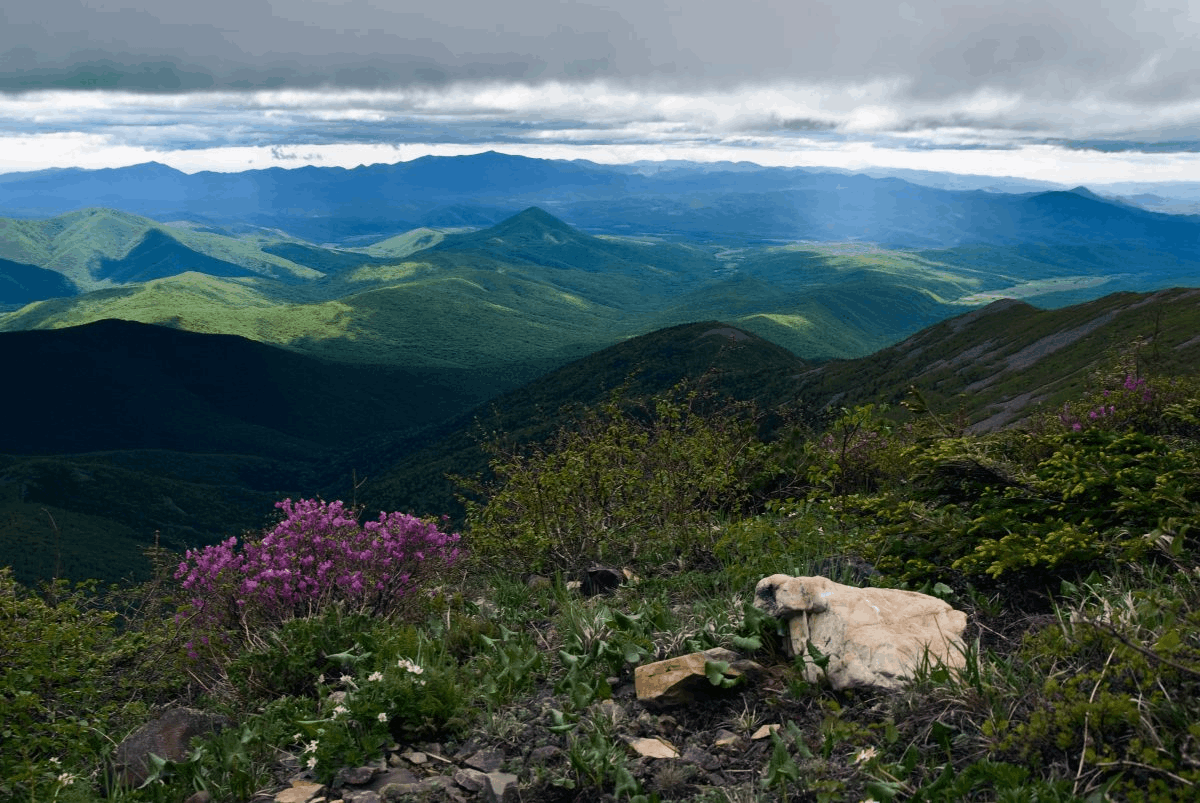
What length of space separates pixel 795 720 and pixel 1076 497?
3.62 metres

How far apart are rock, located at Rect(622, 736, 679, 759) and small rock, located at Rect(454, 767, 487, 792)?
0.97 m

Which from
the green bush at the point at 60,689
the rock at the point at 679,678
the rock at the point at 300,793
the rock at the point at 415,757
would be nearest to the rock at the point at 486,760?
the rock at the point at 415,757

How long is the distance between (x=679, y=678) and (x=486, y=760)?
1440 millimetres

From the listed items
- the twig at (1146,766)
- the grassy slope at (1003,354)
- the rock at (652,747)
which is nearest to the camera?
the twig at (1146,766)

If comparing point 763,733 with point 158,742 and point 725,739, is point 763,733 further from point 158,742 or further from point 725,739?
point 158,742

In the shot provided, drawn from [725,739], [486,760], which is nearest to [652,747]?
[725,739]

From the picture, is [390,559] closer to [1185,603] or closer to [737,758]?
[737,758]

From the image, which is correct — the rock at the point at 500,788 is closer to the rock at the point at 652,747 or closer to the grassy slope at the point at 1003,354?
the rock at the point at 652,747

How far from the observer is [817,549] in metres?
8.26

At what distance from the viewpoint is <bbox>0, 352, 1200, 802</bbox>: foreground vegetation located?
172 inches

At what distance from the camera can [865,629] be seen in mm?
5605

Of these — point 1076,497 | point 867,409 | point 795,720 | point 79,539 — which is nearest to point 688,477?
point 867,409

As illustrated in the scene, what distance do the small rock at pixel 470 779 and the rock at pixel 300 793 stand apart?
904 mm

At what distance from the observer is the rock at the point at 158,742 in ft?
18.7
